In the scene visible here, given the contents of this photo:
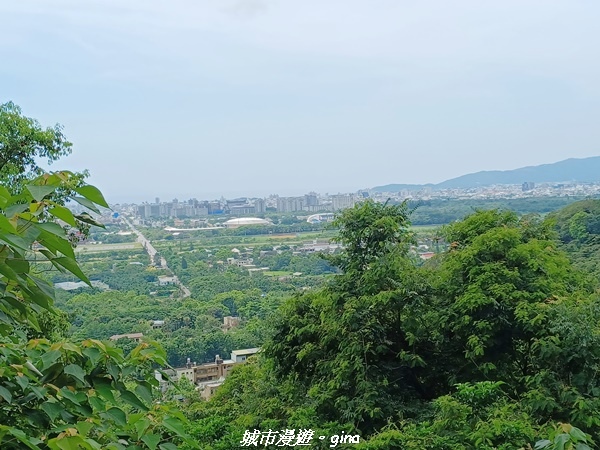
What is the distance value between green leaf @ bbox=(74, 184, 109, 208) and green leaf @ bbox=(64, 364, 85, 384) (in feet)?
0.99

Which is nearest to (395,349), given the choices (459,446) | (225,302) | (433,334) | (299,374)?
(433,334)

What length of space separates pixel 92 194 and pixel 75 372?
1.06ft

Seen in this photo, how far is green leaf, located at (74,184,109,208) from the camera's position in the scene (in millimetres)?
820

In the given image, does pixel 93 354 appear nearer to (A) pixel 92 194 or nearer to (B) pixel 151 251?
(A) pixel 92 194

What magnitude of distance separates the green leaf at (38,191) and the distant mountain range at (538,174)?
3382 inches

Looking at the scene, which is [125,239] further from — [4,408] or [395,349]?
[4,408]

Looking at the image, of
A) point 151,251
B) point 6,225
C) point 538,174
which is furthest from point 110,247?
point 538,174

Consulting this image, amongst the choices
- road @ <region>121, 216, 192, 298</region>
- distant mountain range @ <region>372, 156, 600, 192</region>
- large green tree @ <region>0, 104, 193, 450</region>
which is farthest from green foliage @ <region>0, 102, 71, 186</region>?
distant mountain range @ <region>372, 156, 600, 192</region>

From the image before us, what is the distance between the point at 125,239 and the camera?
45.7 meters

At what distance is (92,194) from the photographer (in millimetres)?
826

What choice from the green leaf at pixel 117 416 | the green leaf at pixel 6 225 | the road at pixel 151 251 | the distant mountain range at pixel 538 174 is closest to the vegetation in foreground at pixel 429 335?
the green leaf at pixel 117 416

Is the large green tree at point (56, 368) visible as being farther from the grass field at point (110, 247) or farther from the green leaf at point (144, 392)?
the grass field at point (110, 247)

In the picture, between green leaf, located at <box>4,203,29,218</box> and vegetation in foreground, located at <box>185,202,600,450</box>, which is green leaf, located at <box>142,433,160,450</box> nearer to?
green leaf, located at <box>4,203,29,218</box>

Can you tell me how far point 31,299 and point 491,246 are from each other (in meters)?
4.32
